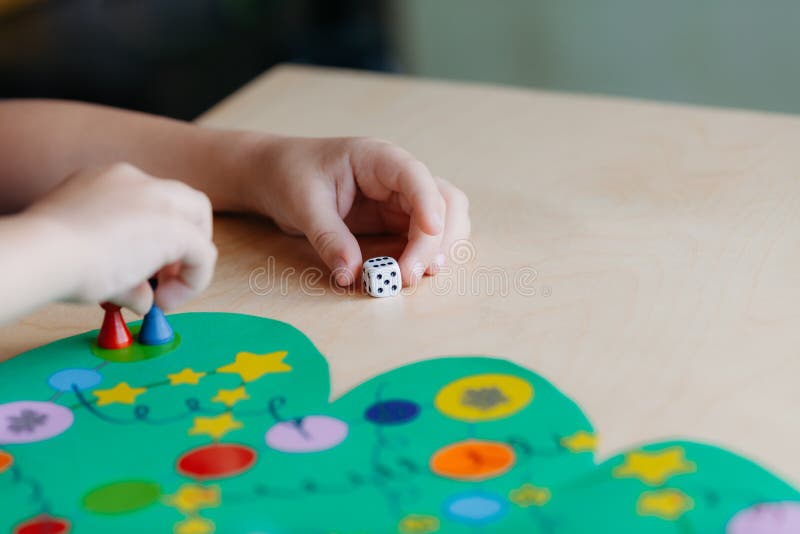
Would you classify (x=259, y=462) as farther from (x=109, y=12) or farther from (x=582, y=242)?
(x=109, y=12)

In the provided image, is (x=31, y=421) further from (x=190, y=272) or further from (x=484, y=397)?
(x=484, y=397)

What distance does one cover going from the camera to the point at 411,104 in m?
1.14

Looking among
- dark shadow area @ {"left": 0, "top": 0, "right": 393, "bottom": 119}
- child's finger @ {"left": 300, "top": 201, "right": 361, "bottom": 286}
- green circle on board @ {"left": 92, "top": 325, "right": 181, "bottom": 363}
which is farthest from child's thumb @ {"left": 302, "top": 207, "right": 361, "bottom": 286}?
dark shadow area @ {"left": 0, "top": 0, "right": 393, "bottom": 119}

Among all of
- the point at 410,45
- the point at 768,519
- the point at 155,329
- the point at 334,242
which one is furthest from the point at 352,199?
the point at 410,45

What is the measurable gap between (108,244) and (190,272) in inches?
2.4

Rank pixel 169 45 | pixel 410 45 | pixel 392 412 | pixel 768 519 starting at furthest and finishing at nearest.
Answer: pixel 410 45, pixel 169 45, pixel 392 412, pixel 768 519

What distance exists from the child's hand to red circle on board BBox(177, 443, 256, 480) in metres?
0.21

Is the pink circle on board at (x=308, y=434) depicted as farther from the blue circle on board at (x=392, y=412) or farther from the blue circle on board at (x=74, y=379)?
the blue circle on board at (x=74, y=379)

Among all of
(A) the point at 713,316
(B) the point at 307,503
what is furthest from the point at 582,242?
(B) the point at 307,503

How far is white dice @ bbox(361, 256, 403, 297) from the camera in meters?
0.76

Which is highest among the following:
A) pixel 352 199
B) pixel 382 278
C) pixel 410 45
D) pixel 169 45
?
pixel 410 45

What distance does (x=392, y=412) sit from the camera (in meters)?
0.64

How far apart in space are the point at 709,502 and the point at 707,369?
0.13 metres

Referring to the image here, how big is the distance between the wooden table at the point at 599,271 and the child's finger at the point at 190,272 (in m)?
0.10
